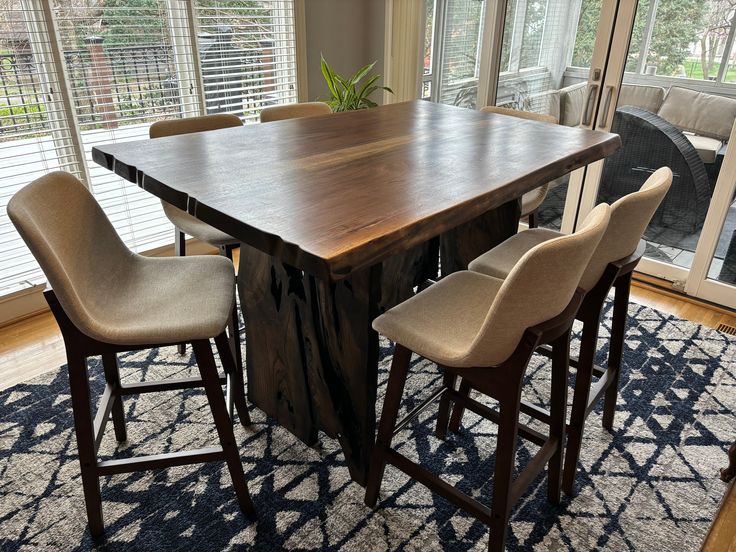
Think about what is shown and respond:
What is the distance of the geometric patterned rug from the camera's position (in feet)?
5.31

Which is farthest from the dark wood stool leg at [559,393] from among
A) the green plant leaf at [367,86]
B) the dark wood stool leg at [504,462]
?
the green plant leaf at [367,86]

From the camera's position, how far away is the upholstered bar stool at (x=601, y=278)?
4.71 ft

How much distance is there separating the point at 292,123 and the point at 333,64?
1675 millimetres

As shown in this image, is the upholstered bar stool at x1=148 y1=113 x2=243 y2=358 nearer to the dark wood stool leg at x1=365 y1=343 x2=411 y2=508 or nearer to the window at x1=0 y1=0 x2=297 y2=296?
the dark wood stool leg at x1=365 y1=343 x2=411 y2=508

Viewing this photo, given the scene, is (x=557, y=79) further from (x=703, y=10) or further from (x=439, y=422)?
(x=439, y=422)

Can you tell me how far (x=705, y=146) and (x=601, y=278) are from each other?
72.7 inches

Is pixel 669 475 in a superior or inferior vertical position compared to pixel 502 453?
inferior

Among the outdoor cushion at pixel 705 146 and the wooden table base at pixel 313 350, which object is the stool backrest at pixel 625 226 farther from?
the outdoor cushion at pixel 705 146

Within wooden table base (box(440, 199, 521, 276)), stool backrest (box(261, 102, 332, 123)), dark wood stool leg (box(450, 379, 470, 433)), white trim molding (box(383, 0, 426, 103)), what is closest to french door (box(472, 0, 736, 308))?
white trim molding (box(383, 0, 426, 103))

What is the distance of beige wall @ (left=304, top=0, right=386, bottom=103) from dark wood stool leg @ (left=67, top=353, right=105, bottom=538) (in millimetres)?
2787

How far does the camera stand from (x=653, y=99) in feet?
9.77

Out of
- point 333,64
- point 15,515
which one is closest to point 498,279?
point 15,515

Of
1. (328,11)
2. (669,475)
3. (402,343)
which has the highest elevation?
(328,11)

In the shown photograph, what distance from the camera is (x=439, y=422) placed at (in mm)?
1979
